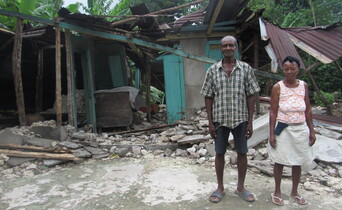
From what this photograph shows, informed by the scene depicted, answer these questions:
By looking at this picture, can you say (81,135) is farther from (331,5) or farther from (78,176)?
(331,5)

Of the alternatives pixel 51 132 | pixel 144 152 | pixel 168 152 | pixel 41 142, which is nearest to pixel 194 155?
pixel 168 152

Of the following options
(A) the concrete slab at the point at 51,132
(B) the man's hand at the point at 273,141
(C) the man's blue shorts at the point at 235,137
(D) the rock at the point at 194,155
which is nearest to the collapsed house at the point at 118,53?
(A) the concrete slab at the point at 51,132

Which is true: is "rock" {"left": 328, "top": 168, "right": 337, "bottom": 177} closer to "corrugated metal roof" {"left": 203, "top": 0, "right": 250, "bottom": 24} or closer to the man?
the man

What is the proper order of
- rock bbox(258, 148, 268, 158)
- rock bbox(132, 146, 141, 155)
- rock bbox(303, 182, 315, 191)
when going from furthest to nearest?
rock bbox(132, 146, 141, 155) → rock bbox(258, 148, 268, 158) → rock bbox(303, 182, 315, 191)

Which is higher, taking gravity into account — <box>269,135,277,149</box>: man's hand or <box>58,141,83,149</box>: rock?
<box>269,135,277,149</box>: man's hand

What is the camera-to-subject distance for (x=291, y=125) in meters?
2.48

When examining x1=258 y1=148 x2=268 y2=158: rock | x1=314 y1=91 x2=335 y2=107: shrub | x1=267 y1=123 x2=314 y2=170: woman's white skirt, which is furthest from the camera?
x1=314 y1=91 x2=335 y2=107: shrub

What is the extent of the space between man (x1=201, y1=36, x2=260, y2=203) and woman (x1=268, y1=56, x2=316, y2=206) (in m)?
0.26

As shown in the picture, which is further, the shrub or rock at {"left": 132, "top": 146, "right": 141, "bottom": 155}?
the shrub

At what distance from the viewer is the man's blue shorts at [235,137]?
2586 millimetres

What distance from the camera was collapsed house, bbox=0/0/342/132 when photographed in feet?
17.0

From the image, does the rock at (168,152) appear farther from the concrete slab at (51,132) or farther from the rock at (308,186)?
the rock at (308,186)

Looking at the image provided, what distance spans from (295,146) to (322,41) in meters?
3.63

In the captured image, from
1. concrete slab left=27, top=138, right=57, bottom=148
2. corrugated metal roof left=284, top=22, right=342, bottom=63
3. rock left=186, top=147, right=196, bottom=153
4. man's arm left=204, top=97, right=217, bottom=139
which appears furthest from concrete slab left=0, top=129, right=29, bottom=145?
corrugated metal roof left=284, top=22, right=342, bottom=63
